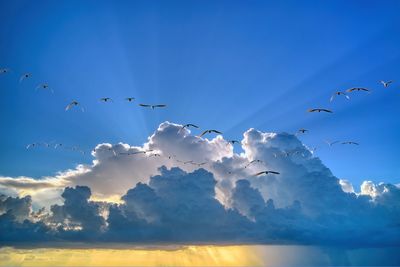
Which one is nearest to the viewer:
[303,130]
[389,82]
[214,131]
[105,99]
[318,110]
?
[318,110]

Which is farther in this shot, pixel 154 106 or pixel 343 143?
pixel 343 143

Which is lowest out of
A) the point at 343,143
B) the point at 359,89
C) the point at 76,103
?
the point at 343,143

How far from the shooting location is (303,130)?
364 ft

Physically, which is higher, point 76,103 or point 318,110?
point 76,103

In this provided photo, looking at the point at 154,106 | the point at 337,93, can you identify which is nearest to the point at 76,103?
the point at 154,106

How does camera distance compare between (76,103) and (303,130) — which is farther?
(303,130)

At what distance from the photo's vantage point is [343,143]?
329 feet

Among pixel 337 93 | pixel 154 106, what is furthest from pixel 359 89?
pixel 154 106

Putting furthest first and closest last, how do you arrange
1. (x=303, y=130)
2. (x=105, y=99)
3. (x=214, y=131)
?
(x=303, y=130) → (x=105, y=99) → (x=214, y=131)

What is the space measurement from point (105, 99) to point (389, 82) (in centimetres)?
10577

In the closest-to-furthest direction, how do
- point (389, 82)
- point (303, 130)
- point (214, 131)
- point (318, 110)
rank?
point (318, 110) < point (389, 82) < point (214, 131) < point (303, 130)

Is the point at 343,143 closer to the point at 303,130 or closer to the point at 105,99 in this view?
the point at 303,130

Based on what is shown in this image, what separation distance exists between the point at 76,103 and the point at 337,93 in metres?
89.4

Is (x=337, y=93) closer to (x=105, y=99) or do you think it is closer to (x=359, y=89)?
(x=359, y=89)
